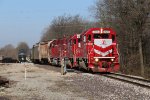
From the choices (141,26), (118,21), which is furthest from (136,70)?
(118,21)

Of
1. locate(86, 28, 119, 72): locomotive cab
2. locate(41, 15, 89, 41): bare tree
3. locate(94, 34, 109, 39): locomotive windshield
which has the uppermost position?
locate(41, 15, 89, 41): bare tree

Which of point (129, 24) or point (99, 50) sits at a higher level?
point (129, 24)

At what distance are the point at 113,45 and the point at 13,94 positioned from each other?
15.7 m

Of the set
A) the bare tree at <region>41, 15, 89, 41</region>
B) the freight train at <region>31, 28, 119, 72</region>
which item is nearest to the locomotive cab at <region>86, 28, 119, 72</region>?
the freight train at <region>31, 28, 119, 72</region>

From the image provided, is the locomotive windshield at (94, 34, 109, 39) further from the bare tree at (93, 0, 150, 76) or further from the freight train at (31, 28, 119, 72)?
the bare tree at (93, 0, 150, 76)

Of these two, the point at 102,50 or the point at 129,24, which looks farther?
the point at 129,24

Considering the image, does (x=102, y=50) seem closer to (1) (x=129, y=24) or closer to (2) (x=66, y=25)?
(1) (x=129, y=24)

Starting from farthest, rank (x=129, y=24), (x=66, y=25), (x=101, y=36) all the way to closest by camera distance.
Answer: (x=66, y=25) < (x=129, y=24) < (x=101, y=36)

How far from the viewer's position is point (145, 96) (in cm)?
1633

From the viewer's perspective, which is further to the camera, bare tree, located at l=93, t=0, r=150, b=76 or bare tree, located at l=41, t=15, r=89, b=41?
bare tree, located at l=41, t=15, r=89, b=41

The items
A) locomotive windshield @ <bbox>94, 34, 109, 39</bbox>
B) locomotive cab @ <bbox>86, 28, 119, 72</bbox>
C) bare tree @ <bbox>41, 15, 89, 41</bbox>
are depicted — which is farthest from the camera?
bare tree @ <bbox>41, 15, 89, 41</bbox>

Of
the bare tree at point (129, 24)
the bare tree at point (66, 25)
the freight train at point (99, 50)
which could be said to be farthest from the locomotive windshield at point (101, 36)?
the bare tree at point (66, 25)

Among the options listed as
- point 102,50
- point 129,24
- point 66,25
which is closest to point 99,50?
point 102,50

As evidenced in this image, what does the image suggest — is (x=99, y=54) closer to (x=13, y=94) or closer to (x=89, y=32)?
(x=89, y=32)
